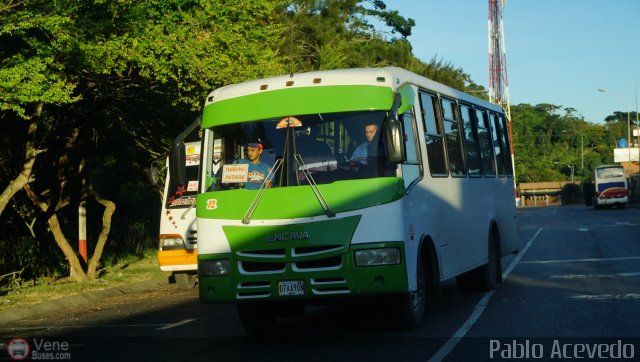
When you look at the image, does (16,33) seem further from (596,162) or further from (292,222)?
(596,162)

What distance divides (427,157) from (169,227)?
7829mm

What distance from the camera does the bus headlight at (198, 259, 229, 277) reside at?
33.2 feet

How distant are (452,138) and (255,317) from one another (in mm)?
3694

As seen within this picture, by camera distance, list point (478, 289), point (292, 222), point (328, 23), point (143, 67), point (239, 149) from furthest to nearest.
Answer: point (328, 23) < point (143, 67) < point (478, 289) < point (239, 149) < point (292, 222)

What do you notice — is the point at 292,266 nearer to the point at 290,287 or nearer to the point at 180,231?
the point at 290,287

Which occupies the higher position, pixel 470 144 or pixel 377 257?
A: pixel 470 144

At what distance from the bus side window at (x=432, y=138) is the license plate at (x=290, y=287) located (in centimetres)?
253

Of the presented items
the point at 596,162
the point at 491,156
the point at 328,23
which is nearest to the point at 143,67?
the point at 491,156

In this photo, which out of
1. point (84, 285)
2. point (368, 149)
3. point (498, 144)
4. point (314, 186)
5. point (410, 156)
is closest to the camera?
point (314, 186)

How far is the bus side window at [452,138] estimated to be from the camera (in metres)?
12.5

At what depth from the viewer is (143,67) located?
17.6m
